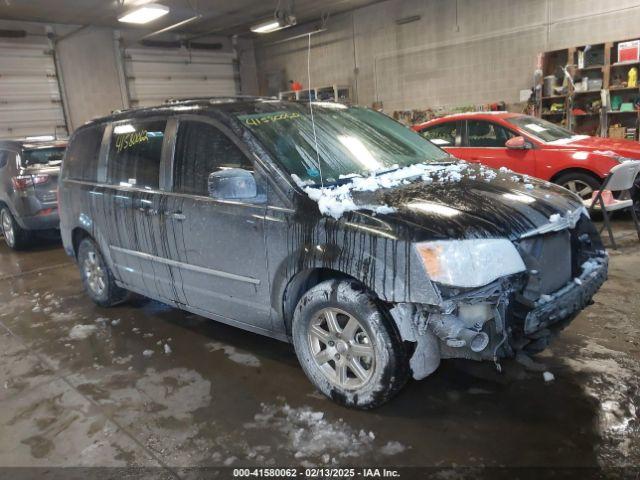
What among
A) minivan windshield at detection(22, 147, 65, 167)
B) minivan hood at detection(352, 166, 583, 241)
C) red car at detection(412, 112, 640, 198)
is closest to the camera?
minivan hood at detection(352, 166, 583, 241)

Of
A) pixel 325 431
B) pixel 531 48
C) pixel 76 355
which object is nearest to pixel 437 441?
pixel 325 431

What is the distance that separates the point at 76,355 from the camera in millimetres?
3760

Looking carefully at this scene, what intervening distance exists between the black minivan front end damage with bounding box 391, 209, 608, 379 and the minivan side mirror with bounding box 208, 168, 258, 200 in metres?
1.09

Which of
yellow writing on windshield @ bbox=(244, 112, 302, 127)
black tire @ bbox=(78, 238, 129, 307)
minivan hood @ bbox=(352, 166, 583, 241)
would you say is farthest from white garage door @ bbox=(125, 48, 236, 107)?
minivan hood @ bbox=(352, 166, 583, 241)

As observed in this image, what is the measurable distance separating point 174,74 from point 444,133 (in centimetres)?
985

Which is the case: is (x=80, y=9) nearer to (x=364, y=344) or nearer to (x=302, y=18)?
(x=302, y=18)

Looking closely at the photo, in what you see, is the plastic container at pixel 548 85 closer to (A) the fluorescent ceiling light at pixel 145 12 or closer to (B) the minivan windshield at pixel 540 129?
(B) the minivan windshield at pixel 540 129

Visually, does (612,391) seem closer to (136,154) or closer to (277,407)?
(277,407)

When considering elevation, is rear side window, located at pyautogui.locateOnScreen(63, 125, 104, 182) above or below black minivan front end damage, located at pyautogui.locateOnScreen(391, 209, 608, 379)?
above

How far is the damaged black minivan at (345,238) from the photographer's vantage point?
92.8 inches

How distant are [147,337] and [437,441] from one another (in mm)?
2535

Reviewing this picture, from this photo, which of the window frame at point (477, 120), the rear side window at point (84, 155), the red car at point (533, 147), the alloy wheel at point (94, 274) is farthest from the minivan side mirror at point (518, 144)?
the alloy wheel at point (94, 274)

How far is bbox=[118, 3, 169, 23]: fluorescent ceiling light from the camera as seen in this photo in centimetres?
905

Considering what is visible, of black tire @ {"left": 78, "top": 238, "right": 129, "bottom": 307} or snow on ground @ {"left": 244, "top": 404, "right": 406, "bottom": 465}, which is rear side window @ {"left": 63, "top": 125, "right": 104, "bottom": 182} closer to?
black tire @ {"left": 78, "top": 238, "right": 129, "bottom": 307}
